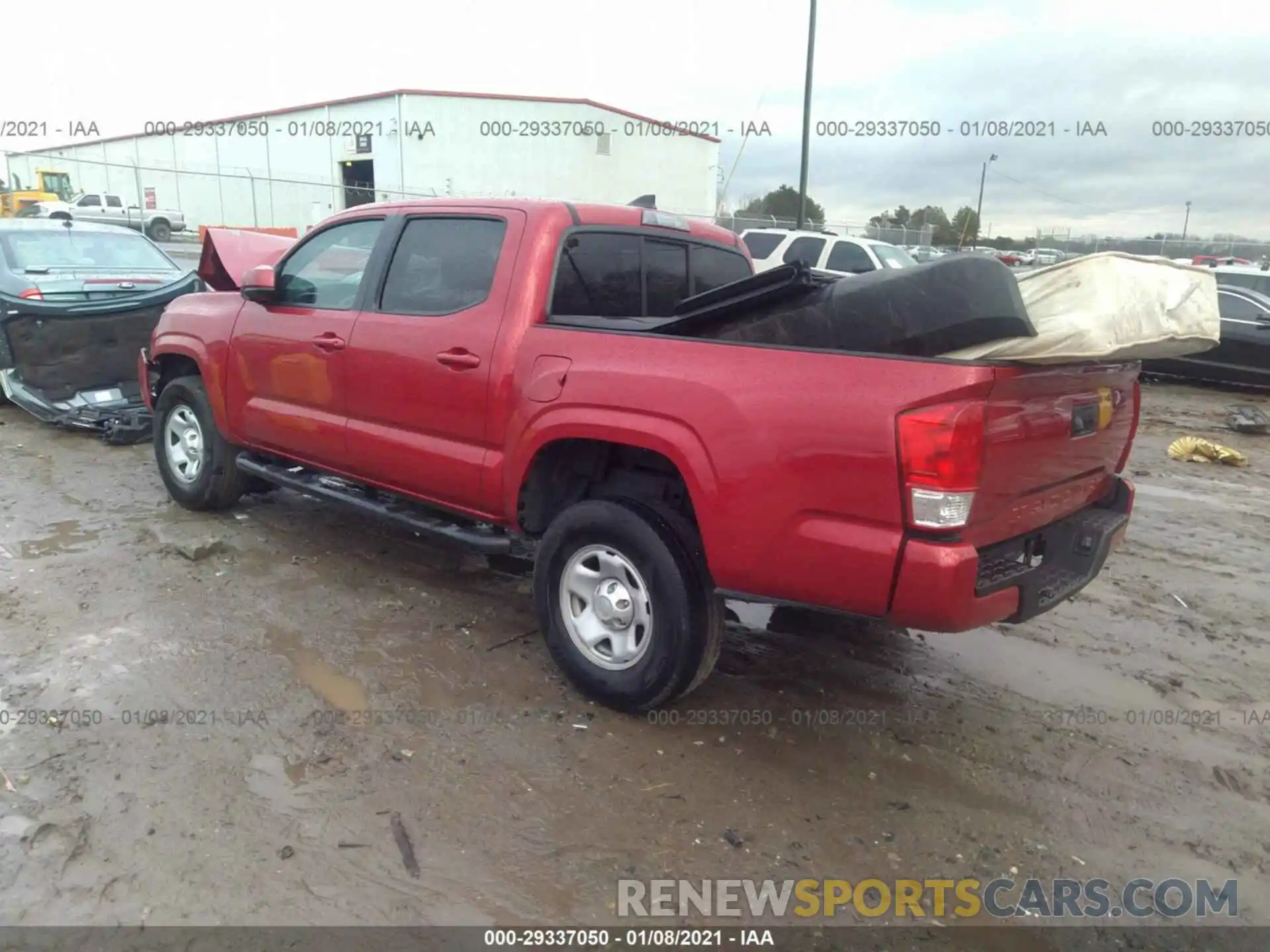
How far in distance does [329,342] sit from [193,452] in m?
1.88

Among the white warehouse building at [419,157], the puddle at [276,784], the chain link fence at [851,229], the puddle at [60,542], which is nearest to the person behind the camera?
the puddle at [276,784]

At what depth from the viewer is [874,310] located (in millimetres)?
2840

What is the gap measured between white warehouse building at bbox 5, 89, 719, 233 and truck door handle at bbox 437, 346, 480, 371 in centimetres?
2640

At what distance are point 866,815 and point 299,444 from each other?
3.43m

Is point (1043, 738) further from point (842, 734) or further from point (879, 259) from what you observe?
point (879, 259)

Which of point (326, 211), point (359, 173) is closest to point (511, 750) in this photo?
point (326, 211)

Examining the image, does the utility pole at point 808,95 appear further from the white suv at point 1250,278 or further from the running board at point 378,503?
the running board at point 378,503

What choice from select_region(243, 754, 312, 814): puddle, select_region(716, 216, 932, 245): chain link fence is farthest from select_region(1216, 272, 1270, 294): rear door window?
select_region(243, 754, 312, 814): puddle

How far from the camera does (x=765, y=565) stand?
296 centimetres

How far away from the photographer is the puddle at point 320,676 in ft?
11.7

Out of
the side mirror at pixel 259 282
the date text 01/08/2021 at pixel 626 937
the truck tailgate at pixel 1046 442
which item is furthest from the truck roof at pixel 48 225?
the truck tailgate at pixel 1046 442

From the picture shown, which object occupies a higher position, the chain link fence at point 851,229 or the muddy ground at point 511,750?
the chain link fence at point 851,229

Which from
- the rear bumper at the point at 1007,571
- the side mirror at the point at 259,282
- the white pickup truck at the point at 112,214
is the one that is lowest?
the rear bumper at the point at 1007,571

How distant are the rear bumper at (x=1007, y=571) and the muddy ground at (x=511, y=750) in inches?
27.7
